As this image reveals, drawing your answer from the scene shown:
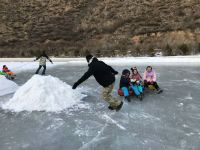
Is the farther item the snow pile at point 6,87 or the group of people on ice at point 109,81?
the snow pile at point 6,87

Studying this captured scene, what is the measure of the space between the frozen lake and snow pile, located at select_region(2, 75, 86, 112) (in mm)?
326

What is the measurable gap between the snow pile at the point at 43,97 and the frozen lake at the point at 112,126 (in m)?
0.33

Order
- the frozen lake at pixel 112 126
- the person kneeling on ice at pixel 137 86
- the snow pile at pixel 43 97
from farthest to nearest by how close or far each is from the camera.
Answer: the person kneeling on ice at pixel 137 86, the snow pile at pixel 43 97, the frozen lake at pixel 112 126

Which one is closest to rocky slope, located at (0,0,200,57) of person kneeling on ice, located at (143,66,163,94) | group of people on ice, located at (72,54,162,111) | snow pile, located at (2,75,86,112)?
person kneeling on ice, located at (143,66,163,94)

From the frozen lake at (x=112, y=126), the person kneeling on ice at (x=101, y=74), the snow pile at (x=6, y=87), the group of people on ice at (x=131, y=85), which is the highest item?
the person kneeling on ice at (x=101, y=74)

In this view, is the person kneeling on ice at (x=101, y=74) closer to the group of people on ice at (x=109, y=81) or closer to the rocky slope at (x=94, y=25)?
the group of people on ice at (x=109, y=81)

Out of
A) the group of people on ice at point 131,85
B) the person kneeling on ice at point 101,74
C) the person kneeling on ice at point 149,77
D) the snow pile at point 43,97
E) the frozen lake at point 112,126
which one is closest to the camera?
the frozen lake at point 112,126

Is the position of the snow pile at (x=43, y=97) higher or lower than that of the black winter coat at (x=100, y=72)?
lower

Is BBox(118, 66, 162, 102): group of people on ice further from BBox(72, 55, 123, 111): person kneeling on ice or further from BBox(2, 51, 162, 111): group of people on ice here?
BBox(72, 55, 123, 111): person kneeling on ice

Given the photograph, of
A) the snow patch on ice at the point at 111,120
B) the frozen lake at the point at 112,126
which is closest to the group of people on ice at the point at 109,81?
the frozen lake at the point at 112,126

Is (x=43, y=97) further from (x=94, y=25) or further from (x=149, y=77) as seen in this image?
(x=94, y=25)

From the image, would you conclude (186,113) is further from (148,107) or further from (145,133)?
(145,133)

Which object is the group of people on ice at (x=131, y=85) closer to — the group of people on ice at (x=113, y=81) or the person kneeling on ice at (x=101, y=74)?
the group of people on ice at (x=113, y=81)

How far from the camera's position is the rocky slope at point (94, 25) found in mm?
28500
